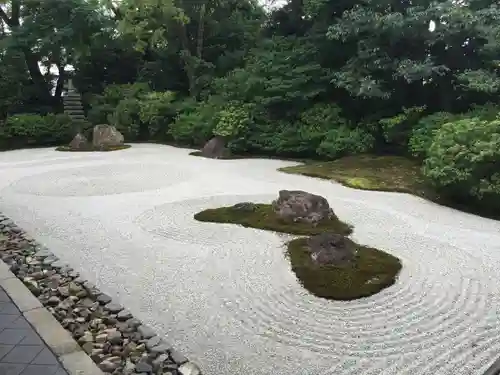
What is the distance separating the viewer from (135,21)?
42.2 feet

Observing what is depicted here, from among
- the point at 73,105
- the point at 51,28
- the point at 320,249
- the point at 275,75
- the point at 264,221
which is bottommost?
the point at 264,221

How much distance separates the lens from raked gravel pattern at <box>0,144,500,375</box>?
7.55ft

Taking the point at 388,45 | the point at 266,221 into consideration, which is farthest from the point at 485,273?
the point at 388,45

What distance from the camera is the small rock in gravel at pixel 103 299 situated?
283 cm

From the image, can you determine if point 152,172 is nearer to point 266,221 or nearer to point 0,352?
point 266,221

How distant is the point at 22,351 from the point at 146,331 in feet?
2.14

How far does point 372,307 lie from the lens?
2.81 metres

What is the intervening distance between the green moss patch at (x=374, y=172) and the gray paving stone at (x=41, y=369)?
17.5 ft

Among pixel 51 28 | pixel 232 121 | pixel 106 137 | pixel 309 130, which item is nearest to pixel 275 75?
pixel 232 121

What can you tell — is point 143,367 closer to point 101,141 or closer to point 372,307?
point 372,307

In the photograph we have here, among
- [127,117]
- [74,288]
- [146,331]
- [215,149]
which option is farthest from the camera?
[127,117]

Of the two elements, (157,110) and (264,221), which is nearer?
(264,221)

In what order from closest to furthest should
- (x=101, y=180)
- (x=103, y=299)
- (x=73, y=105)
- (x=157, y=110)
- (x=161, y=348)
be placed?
(x=161, y=348) → (x=103, y=299) → (x=101, y=180) → (x=157, y=110) → (x=73, y=105)

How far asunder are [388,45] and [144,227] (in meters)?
6.68
